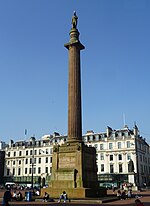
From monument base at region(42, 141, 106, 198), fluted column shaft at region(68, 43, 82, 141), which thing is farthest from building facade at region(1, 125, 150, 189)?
fluted column shaft at region(68, 43, 82, 141)

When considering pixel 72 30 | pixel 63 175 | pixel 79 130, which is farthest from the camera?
pixel 72 30

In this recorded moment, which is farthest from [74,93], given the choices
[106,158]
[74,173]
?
[106,158]

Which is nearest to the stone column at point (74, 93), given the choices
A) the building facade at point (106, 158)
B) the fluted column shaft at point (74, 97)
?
the fluted column shaft at point (74, 97)

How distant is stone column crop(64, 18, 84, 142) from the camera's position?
32969 mm

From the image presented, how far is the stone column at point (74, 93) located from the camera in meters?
33.0

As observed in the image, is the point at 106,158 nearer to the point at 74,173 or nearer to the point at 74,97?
the point at 74,97

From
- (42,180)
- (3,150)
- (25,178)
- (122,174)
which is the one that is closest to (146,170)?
(122,174)

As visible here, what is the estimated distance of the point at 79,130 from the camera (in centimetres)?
3309

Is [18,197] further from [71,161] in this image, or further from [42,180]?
[42,180]

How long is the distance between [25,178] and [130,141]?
37.3m

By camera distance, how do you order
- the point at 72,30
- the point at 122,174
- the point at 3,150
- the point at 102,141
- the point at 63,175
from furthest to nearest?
the point at 3,150 < the point at 102,141 < the point at 122,174 < the point at 72,30 < the point at 63,175

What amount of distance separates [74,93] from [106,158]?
5203 centimetres

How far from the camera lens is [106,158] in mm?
81875

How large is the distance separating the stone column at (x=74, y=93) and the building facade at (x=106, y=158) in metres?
40.4
